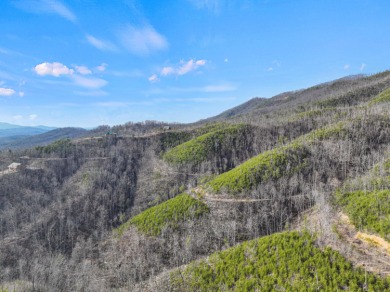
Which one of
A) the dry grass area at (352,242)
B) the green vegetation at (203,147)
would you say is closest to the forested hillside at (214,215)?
the dry grass area at (352,242)

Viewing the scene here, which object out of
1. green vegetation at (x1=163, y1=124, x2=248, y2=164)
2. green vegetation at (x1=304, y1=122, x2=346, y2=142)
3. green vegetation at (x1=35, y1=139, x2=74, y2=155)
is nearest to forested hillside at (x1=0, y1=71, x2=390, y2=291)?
green vegetation at (x1=304, y1=122, x2=346, y2=142)

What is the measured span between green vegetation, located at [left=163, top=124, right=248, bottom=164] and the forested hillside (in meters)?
0.68

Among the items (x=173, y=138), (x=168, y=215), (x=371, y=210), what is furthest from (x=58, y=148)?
(x=371, y=210)

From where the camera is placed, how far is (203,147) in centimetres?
11706

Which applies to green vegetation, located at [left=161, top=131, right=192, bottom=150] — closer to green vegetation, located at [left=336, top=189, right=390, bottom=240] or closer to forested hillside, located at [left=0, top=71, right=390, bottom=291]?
forested hillside, located at [left=0, top=71, right=390, bottom=291]

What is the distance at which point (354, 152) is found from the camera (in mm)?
75938

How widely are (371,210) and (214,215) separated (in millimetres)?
37218

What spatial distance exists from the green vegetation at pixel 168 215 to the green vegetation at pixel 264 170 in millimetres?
9003

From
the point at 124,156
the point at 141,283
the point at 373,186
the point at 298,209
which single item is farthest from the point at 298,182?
the point at 124,156

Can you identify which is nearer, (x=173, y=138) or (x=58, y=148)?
(x=58, y=148)

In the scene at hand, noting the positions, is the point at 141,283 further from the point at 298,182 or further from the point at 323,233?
the point at 298,182

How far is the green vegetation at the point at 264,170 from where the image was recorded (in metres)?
71.9

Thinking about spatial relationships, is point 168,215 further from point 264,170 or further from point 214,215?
point 264,170

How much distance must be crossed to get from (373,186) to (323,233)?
Result: 1973 cm
